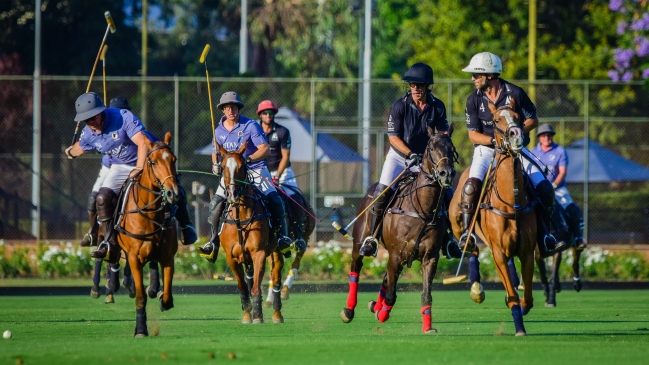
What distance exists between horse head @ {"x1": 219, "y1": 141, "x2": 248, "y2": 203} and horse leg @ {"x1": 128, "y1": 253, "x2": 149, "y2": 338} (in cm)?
155

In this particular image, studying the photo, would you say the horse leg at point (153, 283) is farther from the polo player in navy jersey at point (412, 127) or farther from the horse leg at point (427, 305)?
the horse leg at point (427, 305)

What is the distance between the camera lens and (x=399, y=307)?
18391mm

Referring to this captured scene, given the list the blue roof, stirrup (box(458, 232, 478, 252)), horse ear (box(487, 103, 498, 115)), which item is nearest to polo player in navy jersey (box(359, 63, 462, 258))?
stirrup (box(458, 232, 478, 252))

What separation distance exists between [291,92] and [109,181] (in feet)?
83.9

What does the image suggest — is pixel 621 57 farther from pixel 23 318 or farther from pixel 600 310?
pixel 23 318

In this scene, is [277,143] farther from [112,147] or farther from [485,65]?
[485,65]

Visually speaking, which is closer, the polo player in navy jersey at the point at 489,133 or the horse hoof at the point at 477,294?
the horse hoof at the point at 477,294

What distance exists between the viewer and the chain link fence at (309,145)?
89.6 ft

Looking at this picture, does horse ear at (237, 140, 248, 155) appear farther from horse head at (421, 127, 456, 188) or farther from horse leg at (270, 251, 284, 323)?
horse head at (421, 127, 456, 188)

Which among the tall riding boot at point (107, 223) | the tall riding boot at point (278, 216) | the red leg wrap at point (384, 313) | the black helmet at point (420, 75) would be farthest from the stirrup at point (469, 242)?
the tall riding boot at point (107, 223)

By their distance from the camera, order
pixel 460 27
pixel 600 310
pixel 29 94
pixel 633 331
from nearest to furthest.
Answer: pixel 633 331 < pixel 600 310 < pixel 29 94 < pixel 460 27

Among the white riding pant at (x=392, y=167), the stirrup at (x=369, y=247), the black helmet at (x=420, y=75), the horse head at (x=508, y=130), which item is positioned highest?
the black helmet at (x=420, y=75)

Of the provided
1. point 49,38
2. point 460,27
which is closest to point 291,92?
point 460,27

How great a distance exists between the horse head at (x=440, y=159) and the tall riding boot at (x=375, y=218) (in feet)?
3.37
